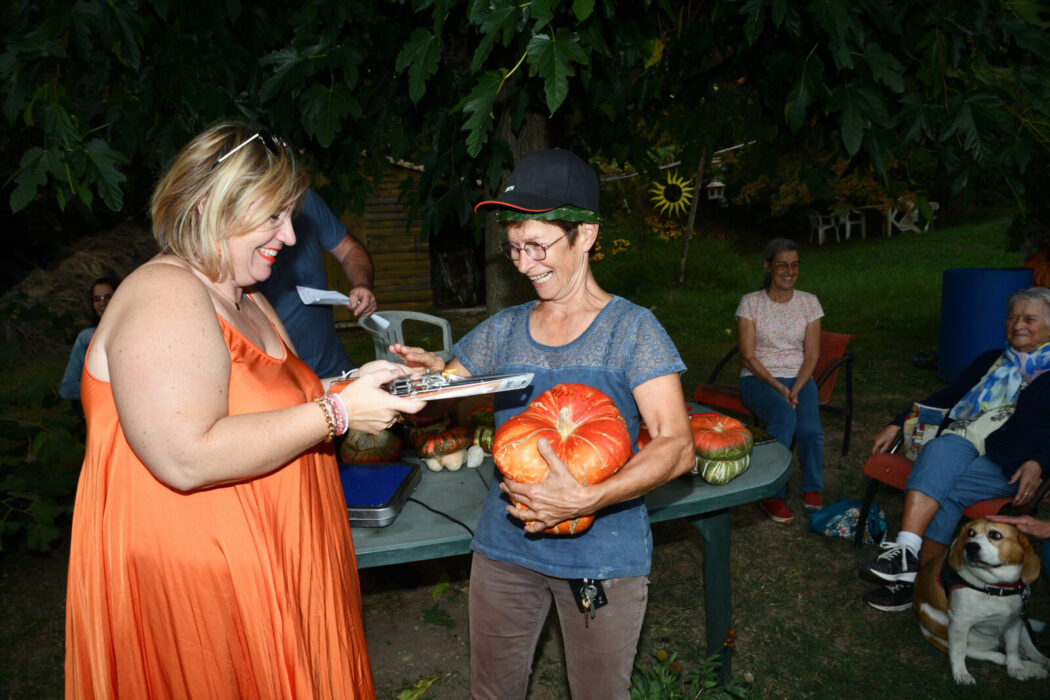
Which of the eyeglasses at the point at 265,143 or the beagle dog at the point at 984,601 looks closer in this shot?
the eyeglasses at the point at 265,143

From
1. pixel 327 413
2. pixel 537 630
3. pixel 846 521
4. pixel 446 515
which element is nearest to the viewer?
pixel 327 413

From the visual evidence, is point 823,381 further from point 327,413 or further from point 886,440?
point 327,413

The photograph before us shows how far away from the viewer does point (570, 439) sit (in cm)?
185

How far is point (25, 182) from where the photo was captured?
2.75 metres

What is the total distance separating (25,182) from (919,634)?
191 inches

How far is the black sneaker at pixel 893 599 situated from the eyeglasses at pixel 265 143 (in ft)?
13.3

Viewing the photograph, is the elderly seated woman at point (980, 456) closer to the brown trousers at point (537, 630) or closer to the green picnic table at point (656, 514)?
the green picnic table at point (656, 514)

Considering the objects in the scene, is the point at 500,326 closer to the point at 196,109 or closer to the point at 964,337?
the point at 196,109

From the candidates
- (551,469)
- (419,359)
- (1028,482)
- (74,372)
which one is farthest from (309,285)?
(1028,482)

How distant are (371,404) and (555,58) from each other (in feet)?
4.27

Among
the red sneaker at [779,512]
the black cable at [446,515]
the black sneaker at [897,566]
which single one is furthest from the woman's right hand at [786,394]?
the black cable at [446,515]

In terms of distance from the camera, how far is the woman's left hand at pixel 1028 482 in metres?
3.70

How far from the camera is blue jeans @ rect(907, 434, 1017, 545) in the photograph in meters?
3.93

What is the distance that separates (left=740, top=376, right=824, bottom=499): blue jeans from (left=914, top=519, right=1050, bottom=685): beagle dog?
1.55 metres
